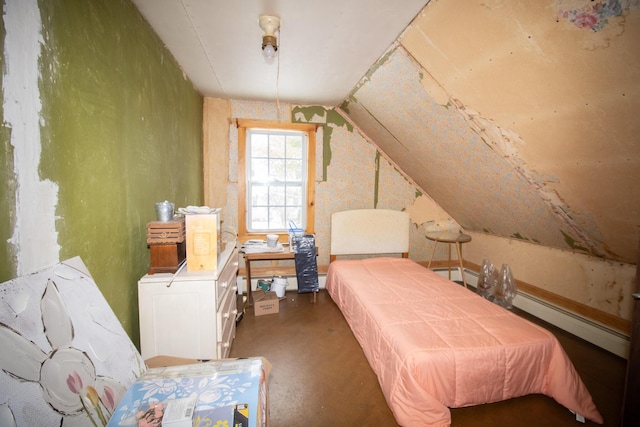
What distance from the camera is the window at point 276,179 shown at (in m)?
3.84

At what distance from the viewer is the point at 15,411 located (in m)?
0.82

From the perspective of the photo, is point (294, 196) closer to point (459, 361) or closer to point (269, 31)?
point (269, 31)

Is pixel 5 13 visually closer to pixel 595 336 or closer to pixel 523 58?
pixel 523 58

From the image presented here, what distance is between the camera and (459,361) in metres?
1.69

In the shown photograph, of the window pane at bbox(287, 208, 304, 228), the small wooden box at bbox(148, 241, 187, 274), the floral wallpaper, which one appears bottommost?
the small wooden box at bbox(148, 241, 187, 274)

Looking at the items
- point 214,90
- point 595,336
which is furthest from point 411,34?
point 595,336

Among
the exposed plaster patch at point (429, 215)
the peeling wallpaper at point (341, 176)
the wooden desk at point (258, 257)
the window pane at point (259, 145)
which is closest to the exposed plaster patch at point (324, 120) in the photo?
the peeling wallpaper at point (341, 176)

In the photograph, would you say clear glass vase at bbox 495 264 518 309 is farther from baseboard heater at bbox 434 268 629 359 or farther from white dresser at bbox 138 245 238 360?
white dresser at bbox 138 245 238 360

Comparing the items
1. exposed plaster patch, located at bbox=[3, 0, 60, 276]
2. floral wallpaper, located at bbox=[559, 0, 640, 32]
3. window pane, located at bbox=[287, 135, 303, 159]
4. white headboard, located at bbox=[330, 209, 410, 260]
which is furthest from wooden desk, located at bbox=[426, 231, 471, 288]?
exposed plaster patch, located at bbox=[3, 0, 60, 276]

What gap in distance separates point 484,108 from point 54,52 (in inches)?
103

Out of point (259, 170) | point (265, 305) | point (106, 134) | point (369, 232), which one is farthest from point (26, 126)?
point (369, 232)

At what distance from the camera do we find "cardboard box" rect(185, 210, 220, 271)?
1.93 metres

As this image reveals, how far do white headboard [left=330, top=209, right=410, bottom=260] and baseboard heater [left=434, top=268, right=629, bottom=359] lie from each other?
5.11 ft

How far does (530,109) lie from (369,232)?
2463 mm
